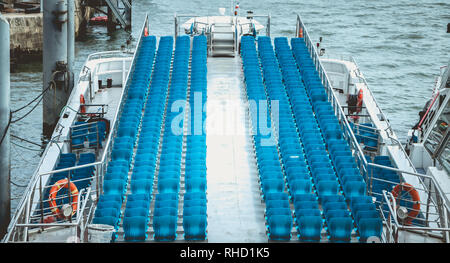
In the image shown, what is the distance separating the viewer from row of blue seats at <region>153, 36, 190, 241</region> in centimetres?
1498

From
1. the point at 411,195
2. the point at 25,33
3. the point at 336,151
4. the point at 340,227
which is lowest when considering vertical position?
the point at 340,227

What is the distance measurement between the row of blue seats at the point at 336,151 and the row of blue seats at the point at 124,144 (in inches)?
225

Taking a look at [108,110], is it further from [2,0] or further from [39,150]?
[2,0]

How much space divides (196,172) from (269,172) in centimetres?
215

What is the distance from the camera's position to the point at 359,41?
155 feet

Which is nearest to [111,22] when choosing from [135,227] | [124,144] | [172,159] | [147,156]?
[124,144]

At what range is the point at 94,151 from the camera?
69.3 ft

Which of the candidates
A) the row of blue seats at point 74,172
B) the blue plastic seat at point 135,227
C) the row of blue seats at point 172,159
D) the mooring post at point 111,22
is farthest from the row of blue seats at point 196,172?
the mooring post at point 111,22

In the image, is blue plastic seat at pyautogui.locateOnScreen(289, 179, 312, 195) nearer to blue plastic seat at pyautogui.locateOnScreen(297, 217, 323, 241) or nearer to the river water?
blue plastic seat at pyautogui.locateOnScreen(297, 217, 323, 241)

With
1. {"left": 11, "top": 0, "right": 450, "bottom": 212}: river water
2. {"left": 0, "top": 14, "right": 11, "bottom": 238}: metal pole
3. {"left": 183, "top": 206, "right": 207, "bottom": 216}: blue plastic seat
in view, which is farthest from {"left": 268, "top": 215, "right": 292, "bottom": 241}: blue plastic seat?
{"left": 11, "top": 0, "right": 450, "bottom": 212}: river water

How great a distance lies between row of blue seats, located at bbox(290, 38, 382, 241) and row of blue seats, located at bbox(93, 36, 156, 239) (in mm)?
5712

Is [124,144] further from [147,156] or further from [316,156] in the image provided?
[316,156]

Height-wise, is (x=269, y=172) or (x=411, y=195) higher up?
(x=411, y=195)

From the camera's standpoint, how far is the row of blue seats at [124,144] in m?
15.6
